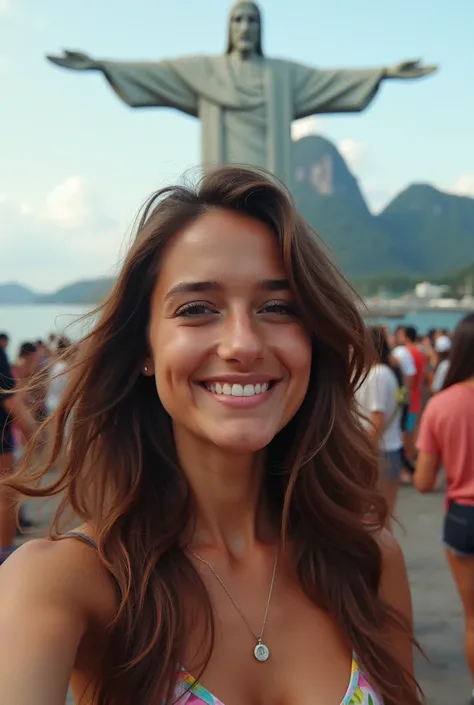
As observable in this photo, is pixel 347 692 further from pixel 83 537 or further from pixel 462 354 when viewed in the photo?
pixel 462 354

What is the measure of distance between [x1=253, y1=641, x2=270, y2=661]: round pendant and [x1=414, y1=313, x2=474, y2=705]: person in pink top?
157cm

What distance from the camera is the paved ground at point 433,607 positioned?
2902 millimetres

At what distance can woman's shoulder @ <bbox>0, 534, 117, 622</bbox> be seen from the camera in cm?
102

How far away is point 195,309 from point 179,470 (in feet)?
1.09

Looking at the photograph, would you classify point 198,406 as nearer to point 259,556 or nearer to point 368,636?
point 259,556

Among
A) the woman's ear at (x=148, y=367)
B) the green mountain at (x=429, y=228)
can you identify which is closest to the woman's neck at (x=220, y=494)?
the woman's ear at (x=148, y=367)

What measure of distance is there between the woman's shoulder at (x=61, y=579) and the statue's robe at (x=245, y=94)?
827cm

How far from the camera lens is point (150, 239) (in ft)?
4.13

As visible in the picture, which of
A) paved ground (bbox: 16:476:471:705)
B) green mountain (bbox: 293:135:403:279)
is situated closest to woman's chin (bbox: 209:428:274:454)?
paved ground (bbox: 16:476:471:705)

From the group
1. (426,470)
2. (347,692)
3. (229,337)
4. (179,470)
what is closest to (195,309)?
(229,337)

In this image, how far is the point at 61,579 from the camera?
3.45ft

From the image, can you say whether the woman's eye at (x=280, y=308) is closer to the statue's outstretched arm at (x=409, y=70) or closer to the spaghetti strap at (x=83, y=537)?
the spaghetti strap at (x=83, y=537)

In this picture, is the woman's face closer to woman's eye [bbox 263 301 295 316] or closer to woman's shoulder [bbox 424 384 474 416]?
woman's eye [bbox 263 301 295 316]

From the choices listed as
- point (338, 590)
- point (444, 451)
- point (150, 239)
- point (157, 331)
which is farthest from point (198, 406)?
point (444, 451)
